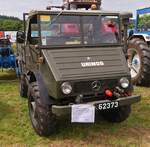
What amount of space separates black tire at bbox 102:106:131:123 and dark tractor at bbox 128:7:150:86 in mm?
2936

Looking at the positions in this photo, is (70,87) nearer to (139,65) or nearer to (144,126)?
(144,126)

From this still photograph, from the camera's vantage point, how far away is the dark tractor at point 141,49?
9.61 meters

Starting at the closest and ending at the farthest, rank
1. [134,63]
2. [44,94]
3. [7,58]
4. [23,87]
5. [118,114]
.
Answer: [44,94] < [118,114] < [23,87] < [134,63] < [7,58]

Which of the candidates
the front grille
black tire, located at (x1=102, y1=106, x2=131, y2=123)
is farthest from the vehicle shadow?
the front grille

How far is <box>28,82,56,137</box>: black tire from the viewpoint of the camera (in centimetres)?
582

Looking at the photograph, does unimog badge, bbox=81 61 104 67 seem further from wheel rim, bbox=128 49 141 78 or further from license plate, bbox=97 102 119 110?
wheel rim, bbox=128 49 141 78

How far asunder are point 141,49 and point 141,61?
0.32m

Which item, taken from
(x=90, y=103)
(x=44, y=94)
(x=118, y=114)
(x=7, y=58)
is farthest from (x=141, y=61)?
(x=44, y=94)

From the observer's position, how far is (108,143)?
5867mm

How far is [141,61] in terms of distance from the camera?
31.9ft

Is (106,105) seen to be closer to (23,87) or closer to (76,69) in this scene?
(76,69)

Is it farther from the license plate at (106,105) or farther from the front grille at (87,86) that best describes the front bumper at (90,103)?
the front grille at (87,86)

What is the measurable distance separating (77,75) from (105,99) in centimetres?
64

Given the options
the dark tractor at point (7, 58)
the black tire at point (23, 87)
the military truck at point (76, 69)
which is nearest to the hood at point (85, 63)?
the military truck at point (76, 69)
